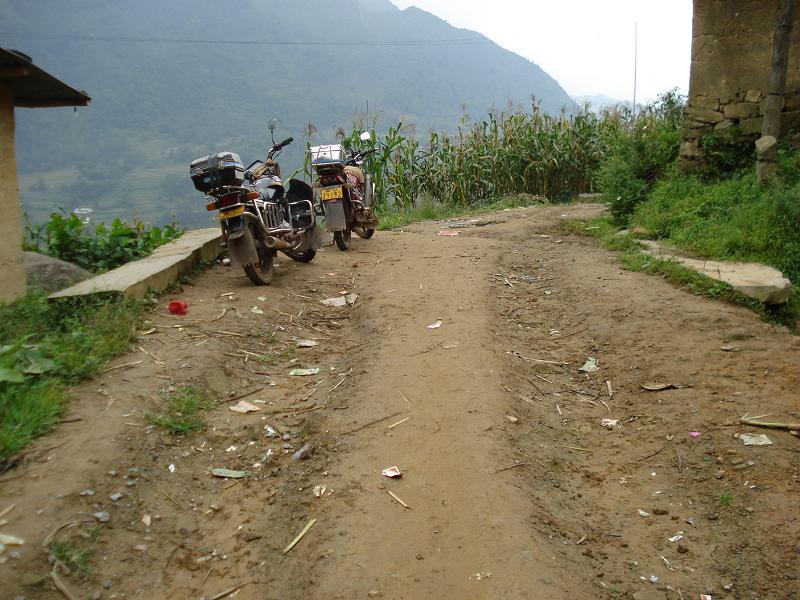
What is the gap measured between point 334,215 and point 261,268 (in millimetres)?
1779

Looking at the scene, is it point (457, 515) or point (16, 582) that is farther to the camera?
point (457, 515)

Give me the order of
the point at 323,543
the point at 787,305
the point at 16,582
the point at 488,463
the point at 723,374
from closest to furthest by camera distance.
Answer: the point at 16,582 → the point at 323,543 → the point at 488,463 → the point at 723,374 → the point at 787,305

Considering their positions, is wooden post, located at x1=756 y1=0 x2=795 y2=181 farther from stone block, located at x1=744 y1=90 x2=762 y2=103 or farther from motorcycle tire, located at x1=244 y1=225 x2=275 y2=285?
motorcycle tire, located at x1=244 y1=225 x2=275 y2=285

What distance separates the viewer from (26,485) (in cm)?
284

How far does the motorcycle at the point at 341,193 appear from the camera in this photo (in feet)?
26.2

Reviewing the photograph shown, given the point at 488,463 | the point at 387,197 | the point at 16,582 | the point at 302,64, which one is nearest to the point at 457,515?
the point at 488,463

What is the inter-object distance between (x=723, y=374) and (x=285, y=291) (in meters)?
3.86

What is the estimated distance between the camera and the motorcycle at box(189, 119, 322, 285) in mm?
5793

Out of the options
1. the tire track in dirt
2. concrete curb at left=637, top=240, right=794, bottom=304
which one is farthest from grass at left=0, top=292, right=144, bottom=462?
concrete curb at left=637, top=240, right=794, bottom=304

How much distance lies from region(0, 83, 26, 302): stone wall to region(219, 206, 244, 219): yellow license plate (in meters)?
1.65

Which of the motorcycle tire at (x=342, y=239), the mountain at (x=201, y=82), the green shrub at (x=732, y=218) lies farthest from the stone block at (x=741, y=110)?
the mountain at (x=201, y=82)

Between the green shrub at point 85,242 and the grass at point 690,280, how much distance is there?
16.0 ft

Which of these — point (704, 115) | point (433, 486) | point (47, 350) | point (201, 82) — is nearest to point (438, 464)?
point (433, 486)

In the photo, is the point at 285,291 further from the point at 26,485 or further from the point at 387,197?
the point at 387,197
